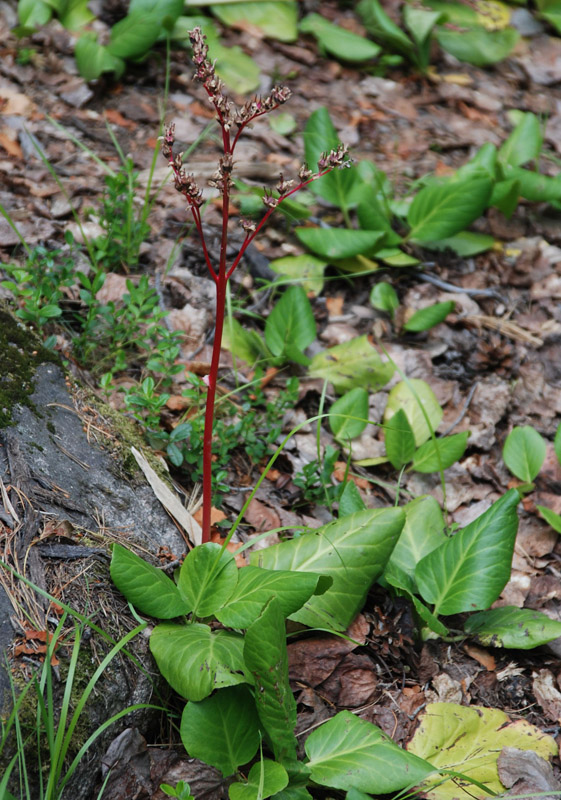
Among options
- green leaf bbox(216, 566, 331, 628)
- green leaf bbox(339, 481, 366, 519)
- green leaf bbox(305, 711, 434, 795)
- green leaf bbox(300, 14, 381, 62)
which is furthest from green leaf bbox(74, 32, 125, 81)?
green leaf bbox(305, 711, 434, 795)

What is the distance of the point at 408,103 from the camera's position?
4.68 m

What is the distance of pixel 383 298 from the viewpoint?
3324mm

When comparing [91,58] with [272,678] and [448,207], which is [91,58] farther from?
[272,678]

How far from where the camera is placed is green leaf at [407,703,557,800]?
6.08 feet

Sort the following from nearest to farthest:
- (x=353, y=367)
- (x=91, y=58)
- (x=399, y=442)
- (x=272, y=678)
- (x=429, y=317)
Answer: (x=272, y=678) < (x=399, y=442) < (x=353, y=367) < (x=429, y=317) < (x=91, y=58)

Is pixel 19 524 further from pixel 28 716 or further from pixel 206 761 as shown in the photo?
Result: pixel 206 761

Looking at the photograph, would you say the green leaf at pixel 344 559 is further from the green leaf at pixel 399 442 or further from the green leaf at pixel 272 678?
the green leaf at pixel 399 442

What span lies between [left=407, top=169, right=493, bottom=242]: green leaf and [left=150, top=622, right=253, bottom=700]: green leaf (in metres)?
2.33

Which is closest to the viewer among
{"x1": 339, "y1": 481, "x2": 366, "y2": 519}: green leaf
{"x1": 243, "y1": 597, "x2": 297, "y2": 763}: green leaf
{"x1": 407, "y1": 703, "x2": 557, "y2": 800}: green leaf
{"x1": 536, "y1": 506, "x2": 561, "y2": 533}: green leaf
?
{"x1": 243, "y1": 597, "x2": 297, "y2": 763}: green leaf

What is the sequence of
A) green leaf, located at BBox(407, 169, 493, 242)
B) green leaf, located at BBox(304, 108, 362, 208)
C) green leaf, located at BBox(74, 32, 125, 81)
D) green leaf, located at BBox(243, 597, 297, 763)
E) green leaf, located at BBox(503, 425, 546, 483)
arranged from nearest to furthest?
green leaf, located at BBox(243, 597, 297, 763) → green leaf, located at BBox(503, 425, 546, 483) → green leaf, located at BBox(407, 169, 493, 242) → green leaf, located at BBox(304, 108, 362, 208) → green leaf, located at BBox(74, 32, 125, 81)

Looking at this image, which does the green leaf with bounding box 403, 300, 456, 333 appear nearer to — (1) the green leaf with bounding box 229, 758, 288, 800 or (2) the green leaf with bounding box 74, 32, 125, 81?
(1) the green leaf with bounding box 229, 758, 288, 800

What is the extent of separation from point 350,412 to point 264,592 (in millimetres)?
1104

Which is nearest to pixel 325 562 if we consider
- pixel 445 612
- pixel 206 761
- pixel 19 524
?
pixel 445 612

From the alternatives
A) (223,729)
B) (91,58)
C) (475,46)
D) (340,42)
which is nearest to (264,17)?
(340,42)
